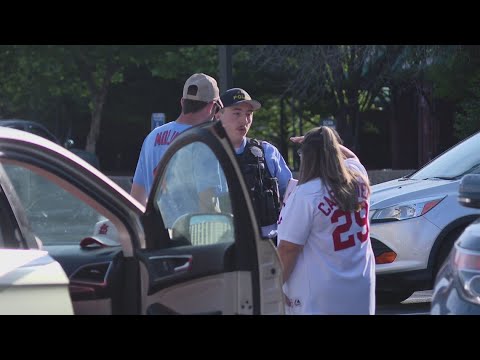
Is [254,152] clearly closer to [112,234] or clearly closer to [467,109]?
[112,234]

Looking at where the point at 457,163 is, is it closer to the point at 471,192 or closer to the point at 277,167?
the point at 277,167

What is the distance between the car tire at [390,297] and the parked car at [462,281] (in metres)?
5.31

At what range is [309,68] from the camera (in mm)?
26453

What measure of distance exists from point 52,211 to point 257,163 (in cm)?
127

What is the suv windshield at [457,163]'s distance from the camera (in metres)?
9.27

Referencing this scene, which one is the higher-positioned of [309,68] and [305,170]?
[309,68]

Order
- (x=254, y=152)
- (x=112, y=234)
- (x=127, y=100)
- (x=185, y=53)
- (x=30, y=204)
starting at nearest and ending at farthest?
(x=112, y=234) → (x=30, y=204) → (x=254, y=152) → (x=185, y=53) → (x=127, y=100)

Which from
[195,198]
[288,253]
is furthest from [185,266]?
[288,253]

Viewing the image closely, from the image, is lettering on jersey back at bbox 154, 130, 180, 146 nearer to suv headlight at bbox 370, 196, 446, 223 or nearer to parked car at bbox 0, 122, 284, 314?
parked car at bbox 0, 122, 284, 314

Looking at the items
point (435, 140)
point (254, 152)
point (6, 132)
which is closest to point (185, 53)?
point (435, 140)

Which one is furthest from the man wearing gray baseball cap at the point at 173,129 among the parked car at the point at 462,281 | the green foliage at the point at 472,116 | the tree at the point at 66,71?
the tree at the point at 66,71

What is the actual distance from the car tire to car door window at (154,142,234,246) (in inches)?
226

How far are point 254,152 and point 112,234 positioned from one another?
1939mm

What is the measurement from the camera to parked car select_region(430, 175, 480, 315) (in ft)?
12.0
